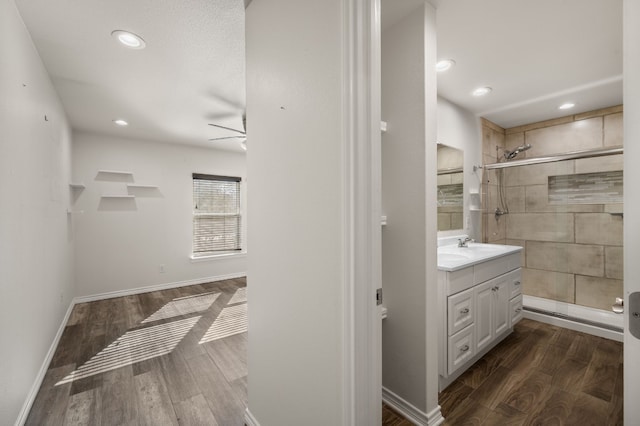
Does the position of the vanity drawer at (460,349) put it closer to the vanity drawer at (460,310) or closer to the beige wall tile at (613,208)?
the vanity drawer at (460,310)

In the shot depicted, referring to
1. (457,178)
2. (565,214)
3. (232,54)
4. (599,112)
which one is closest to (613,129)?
(599,112)

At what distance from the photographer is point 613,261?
2.86 metres

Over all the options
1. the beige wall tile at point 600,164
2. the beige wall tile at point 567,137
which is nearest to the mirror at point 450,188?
the beige wall tile at point 567,137

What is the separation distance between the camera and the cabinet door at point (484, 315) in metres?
2.08

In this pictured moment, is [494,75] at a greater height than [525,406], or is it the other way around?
[494,75]

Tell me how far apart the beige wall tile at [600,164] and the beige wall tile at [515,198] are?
57 cm

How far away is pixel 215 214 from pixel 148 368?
3.14 m

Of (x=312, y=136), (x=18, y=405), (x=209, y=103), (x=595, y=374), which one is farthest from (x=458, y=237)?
(x=18, y=405)

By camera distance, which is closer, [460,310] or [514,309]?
[460,310]

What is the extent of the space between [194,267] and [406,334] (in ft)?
13.6

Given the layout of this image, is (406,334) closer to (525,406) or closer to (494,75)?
(525,406)

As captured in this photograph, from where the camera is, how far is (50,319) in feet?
8.00

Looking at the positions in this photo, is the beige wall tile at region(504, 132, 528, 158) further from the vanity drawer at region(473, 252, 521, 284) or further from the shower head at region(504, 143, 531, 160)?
the vanity drawer at region(473, 252, 521, 284)

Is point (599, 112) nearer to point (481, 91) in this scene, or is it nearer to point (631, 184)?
point (481, 91)
